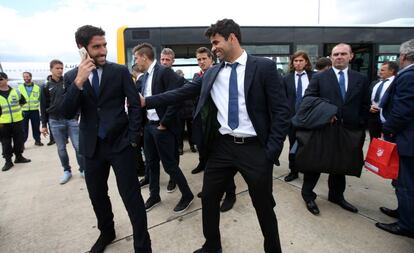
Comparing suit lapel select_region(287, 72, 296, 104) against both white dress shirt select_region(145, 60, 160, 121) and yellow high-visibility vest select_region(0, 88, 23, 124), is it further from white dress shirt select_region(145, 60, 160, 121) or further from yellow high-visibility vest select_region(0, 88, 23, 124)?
yellow high-visibility vest select_region(0, 88, 23, 124)

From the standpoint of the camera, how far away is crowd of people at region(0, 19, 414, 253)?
75.0 inches

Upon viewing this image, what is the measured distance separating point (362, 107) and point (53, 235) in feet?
12.1

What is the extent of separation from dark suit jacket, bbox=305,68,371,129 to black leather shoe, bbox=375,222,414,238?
1.05 metres

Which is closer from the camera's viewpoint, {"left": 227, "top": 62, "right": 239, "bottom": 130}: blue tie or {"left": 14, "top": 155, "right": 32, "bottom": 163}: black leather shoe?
{"left": 227, "top": 62, "right": 239, "bottom": 130}: blue tie

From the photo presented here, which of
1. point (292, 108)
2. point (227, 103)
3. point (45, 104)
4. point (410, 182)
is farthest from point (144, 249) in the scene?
point (45, 104)

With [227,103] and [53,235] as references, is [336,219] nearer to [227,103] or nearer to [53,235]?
[227,103]

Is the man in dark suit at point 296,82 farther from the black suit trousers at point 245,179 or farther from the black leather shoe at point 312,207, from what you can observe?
the black suit trousers at point 245,179

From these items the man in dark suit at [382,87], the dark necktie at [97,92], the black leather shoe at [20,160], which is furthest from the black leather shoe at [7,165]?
the man in dark suit at [382,87]

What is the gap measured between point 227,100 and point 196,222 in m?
1.55

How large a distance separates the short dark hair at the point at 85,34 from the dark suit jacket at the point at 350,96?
7.83ft

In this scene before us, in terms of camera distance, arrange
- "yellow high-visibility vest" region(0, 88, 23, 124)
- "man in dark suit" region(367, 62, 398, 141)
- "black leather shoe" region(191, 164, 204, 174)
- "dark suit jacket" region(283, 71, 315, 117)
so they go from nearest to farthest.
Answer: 1. "dark suit jacket" region(283, 71, 315, 117)
2. "black leather shoe" region(191, 164, 204, 174)
3. "man in dark suit" region(367, 62, 398, 141)
4. "yellow high-visibility vest" region(0, 88, 23, 124)

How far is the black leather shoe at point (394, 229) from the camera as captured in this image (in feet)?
8.04

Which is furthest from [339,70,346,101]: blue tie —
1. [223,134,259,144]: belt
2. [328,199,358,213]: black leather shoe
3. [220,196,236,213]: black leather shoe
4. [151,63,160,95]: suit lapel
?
[151,63,160,95]: suit lapel

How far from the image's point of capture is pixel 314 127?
282 centimetres
